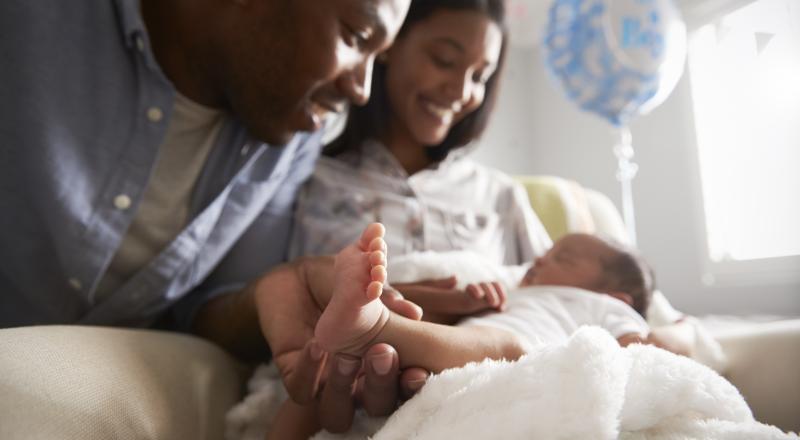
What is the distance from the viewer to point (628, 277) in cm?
113

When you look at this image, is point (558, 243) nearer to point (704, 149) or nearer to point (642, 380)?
point (642, 380)

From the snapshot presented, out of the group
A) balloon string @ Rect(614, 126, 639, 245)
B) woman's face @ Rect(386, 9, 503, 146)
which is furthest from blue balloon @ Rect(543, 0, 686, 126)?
woman's face @ Rect(386, 9, 503, 146)

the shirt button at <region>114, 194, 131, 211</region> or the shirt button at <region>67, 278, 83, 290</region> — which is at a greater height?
the shirt button at <region>114, 194, 131, 211</region>

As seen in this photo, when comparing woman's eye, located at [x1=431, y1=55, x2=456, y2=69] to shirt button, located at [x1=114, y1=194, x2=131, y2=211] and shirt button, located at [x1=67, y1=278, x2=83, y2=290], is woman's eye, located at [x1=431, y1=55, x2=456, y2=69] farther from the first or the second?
shirt button, located at [x1=67, y1=278, x2=83, y2=290]

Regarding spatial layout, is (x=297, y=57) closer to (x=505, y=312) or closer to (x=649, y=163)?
(x=505, y=312)

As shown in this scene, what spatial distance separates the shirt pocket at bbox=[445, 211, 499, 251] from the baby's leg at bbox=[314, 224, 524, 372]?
57 centimetres

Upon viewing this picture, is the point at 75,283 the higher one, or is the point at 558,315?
the point at 75,283

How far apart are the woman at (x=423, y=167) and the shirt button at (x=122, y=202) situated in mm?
357

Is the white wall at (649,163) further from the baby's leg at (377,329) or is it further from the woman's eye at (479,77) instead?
the baby's leg at (377,329)

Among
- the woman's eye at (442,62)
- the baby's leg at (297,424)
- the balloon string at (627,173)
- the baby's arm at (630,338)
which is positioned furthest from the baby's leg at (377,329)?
the balloon string at (627,173)

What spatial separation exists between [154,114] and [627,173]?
8.99ft

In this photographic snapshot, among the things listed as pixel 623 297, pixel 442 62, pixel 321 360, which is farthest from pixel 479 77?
pixel 321 360

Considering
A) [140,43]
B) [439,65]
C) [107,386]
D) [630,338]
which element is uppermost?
[140,43]

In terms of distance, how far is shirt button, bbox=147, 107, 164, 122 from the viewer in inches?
40.4
